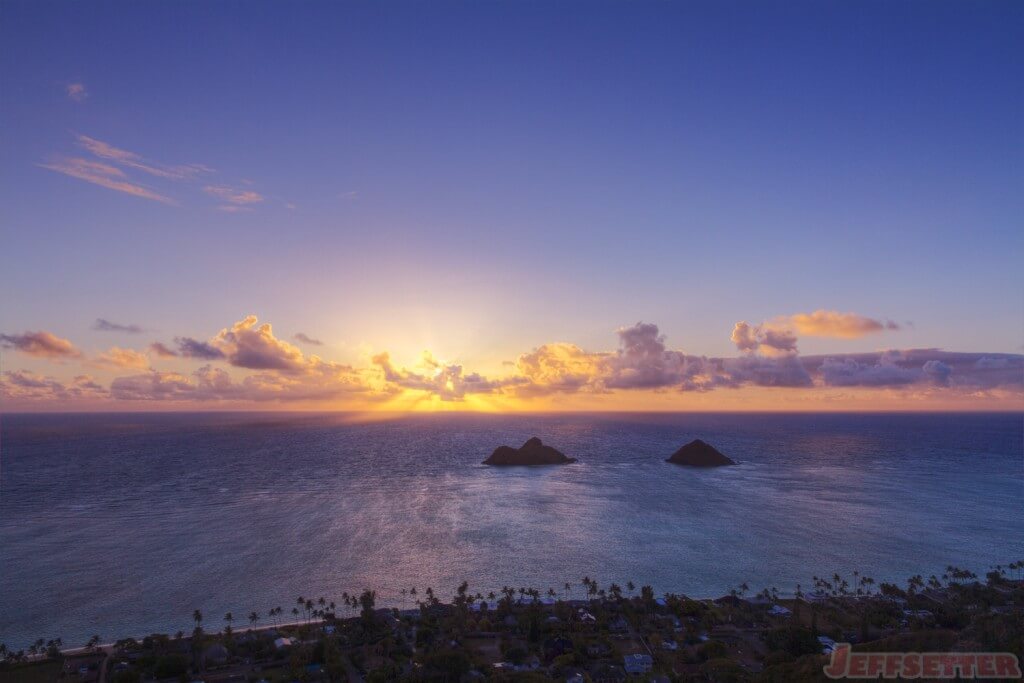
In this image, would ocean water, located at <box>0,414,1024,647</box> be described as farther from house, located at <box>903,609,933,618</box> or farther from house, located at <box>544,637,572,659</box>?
house, located at <box>544,637,572,659</box>

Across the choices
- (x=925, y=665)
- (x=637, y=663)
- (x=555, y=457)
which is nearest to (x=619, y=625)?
(x=637, y=663)

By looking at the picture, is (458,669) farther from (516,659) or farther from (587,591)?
(587,591)

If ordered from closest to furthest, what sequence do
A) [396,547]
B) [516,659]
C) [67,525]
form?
[516,659] < [396,547] < [67,525]

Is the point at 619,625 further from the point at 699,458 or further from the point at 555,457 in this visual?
the point at 699,458

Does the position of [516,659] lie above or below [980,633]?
below

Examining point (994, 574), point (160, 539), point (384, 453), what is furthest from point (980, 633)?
point (384, 453)

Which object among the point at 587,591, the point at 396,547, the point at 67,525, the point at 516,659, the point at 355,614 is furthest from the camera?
the point at 67,525

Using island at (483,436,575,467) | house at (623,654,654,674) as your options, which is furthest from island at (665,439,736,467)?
house at (623,654,654,674)
